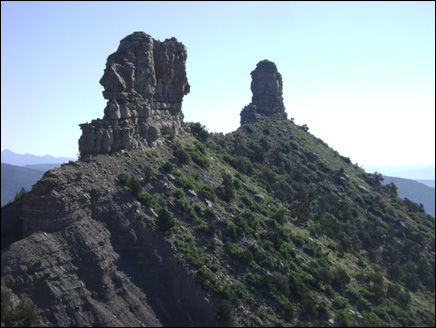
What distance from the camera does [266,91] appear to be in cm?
11419

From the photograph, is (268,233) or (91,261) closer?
(91,261)

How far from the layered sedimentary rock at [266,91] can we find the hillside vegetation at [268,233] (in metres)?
23.7

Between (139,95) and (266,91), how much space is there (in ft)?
194

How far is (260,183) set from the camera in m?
78.6

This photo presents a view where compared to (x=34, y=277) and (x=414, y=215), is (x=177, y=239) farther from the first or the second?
(x=414, y=215)

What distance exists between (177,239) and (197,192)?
38.3ft

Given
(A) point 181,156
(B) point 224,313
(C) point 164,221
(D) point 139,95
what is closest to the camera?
(B) point 224,313

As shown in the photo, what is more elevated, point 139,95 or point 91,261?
point 139,95

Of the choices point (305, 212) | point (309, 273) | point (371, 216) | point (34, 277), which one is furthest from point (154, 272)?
point (371, 216)

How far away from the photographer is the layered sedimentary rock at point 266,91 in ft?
374

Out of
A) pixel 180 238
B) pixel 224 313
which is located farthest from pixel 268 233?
pixel 224 313

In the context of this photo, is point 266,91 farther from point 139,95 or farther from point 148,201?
point 148,201

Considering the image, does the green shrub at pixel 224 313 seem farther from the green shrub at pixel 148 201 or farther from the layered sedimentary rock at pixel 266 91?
the layered sedimentary rock at pixel 266 91

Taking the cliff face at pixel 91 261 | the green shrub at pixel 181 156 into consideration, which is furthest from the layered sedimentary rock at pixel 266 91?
the cliff face at pixel 91 261
